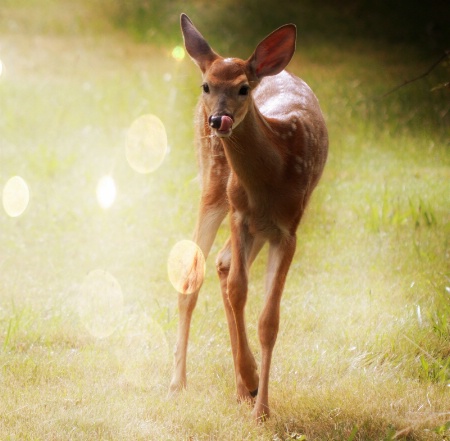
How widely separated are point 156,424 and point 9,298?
227 centimetres

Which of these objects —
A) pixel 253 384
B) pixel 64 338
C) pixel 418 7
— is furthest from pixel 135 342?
pixel 418 7

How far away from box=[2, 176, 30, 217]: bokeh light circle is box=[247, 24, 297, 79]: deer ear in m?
4.40

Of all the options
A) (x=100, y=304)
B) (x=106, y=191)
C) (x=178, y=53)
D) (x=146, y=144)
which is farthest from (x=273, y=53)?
(x=178, y=53)

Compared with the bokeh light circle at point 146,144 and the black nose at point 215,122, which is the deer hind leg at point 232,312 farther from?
the bokeh light circle at point 146,144

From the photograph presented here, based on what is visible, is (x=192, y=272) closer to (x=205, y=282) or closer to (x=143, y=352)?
(x=143, y=352)

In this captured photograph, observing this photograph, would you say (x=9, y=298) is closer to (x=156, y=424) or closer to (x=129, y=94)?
(x=156, y=424)

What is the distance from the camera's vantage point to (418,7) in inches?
641

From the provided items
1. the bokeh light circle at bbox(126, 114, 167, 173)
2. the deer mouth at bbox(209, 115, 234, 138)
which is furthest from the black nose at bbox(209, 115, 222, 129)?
the bokeh light circle at bbox(126, 114, 167, 173)

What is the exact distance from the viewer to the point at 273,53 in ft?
15.9

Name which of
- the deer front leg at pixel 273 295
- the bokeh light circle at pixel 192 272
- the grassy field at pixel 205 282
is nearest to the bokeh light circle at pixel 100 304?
the grassy field at pixel 205 282

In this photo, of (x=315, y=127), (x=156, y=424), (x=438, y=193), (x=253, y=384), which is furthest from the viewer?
(x=438, y=193)

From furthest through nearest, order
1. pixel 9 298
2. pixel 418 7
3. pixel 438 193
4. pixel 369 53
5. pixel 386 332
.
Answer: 1. pixel 418 7
2. pixel 369 53
3. pixel 438 193
4. pixel 9 298
5. pixel 386 332

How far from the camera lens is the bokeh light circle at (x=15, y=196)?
8.79 m

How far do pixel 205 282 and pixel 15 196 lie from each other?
2.93m
